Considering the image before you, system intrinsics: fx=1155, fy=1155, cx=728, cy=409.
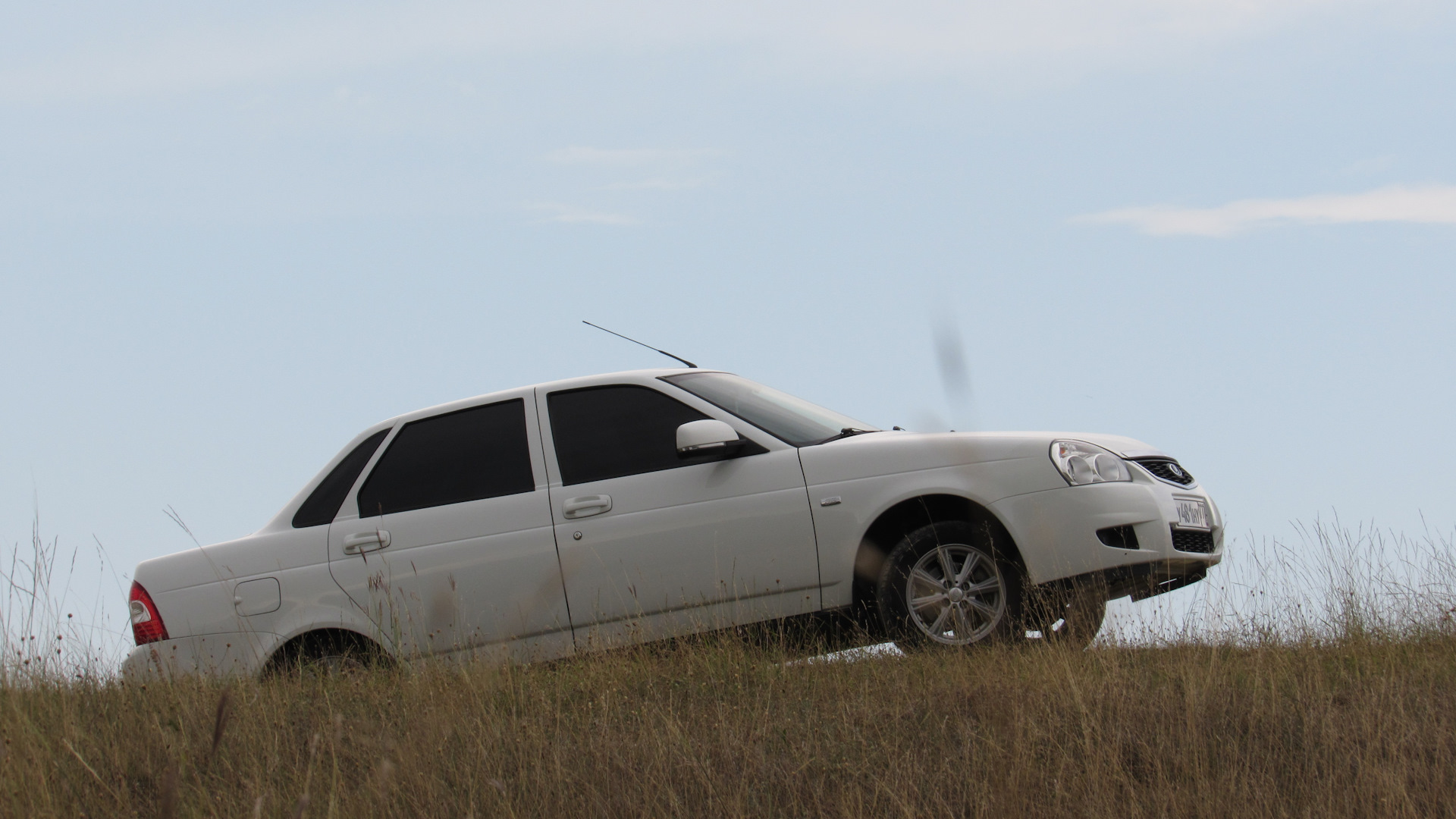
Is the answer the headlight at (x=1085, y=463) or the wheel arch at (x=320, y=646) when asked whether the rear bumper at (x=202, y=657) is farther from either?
the headlight at (x=1085, y=463)

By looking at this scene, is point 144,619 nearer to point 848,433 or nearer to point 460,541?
Result: point 460,541

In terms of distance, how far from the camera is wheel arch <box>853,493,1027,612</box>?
226 inches

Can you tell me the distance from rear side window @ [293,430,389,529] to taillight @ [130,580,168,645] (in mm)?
885

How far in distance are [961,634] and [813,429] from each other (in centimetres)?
135

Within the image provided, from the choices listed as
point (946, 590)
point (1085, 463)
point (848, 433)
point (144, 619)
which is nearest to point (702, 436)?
point (848, 433)

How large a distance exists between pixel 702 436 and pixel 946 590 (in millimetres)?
1424

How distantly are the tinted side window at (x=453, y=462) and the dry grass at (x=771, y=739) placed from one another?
99 cm

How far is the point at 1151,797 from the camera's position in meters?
3.90

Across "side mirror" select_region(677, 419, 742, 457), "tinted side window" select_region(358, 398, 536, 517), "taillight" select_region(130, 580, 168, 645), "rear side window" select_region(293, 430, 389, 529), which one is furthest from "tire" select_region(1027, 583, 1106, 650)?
"taillight" select_region(130, 580, 168, 645)

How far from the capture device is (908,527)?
588cm

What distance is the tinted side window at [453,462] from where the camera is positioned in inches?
243

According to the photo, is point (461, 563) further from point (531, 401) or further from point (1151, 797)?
point (1151, 797)

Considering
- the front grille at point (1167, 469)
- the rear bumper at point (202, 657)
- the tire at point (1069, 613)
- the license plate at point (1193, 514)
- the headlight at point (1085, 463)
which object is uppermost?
the headlight at point (1085, 463)

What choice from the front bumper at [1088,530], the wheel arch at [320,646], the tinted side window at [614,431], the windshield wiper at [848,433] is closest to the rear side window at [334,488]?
the wheel arch at [320,646]
